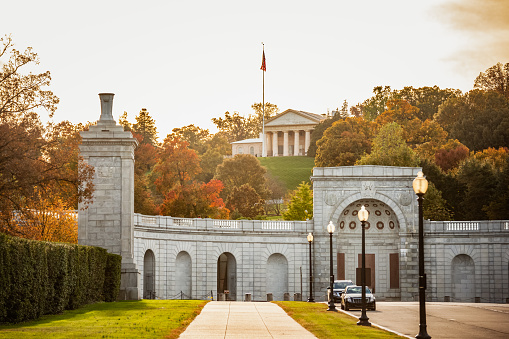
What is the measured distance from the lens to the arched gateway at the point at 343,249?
76.2m

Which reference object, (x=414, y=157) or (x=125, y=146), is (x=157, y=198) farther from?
(x=125, y=146)

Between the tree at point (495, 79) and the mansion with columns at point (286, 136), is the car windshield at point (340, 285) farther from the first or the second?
the mansion with columns at point (286, 136)

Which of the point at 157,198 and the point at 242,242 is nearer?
the point at 242,242

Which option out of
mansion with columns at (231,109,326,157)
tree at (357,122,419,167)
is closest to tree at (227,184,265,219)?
tree at (357,122,419,167)

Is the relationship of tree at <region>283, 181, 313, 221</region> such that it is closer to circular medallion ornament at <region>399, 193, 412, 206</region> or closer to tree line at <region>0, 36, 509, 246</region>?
tree line at <region>0, 36, 509, 246</region>

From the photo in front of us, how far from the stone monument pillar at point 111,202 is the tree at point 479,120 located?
9297cm

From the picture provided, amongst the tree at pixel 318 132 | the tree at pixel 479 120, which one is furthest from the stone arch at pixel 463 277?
the tree at pixel 318 132

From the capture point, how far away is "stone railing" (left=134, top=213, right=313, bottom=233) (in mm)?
72062

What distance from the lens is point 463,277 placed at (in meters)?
79.4

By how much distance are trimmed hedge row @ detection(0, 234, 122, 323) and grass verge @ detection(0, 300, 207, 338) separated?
61 centimetres

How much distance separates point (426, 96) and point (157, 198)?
78.0 meters

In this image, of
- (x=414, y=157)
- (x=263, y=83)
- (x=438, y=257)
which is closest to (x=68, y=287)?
(x=438, y=257)

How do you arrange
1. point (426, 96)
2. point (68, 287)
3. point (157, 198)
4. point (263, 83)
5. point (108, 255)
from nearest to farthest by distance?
point (68, 287) < point (108, 255) < point (157, 198) < point (263, 83) < point (426, 96)

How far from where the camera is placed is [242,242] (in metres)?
78.6
